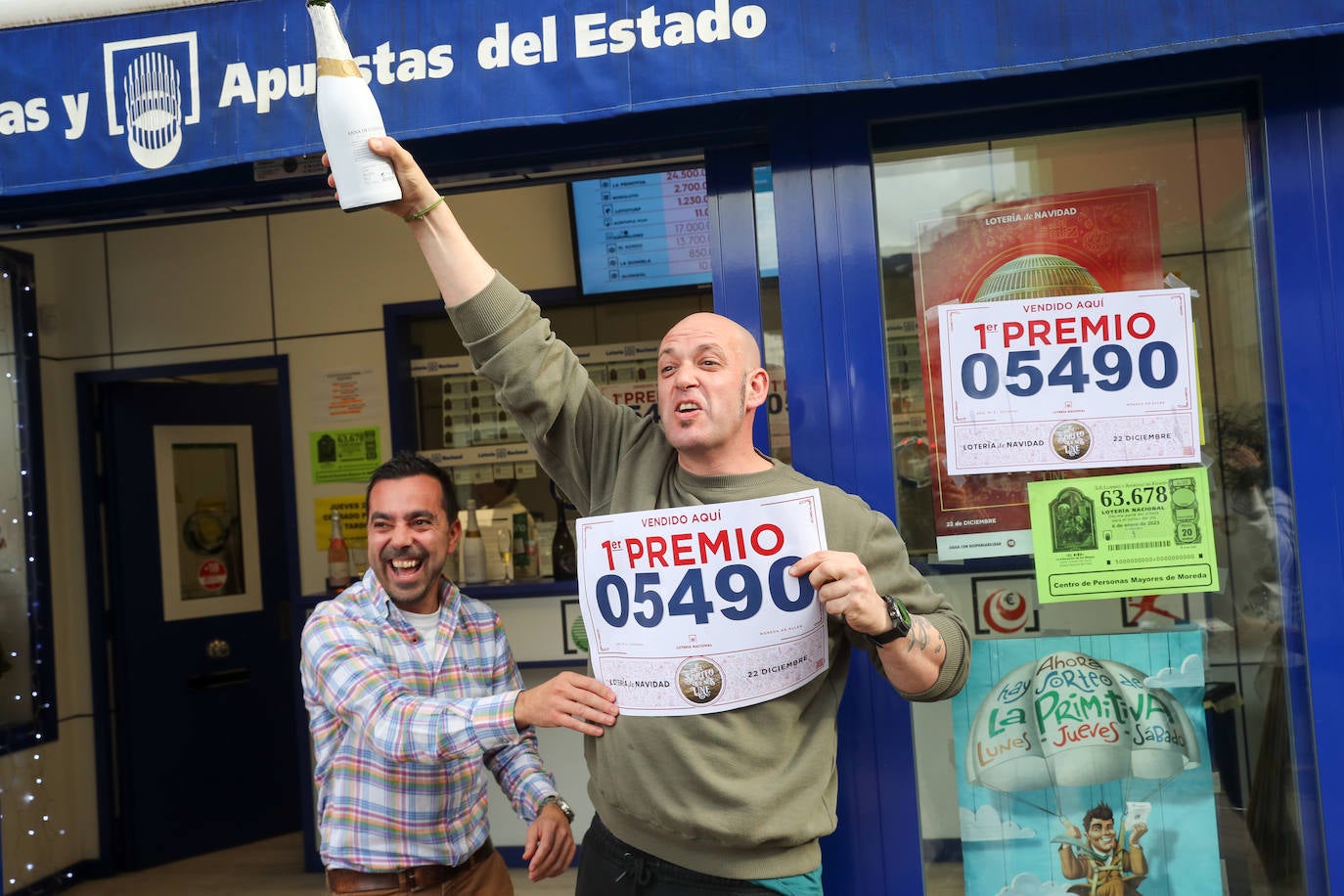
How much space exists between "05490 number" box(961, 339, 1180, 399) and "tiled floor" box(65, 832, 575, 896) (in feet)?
11.8

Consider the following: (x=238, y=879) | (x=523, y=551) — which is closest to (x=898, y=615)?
(x=523, y=551)

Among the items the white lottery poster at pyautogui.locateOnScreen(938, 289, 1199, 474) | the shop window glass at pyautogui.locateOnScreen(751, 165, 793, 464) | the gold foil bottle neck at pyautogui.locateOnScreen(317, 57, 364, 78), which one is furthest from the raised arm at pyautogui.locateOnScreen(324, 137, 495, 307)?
the white lottery poster at pyautogui.locateOnScreen(938, 289, 1199, 474)

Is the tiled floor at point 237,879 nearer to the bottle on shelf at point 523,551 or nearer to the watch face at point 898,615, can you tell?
the bottle on shelf at point 523,551

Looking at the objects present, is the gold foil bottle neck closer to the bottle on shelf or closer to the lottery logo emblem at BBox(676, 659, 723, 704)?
the lottery logo emblem at BBox(676, 659, 723, 704)

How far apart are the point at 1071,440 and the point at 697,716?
99 centimetres

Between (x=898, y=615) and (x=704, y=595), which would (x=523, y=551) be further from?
(x=898, y=615)

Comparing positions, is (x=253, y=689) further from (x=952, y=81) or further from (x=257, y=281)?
(x=952, y=81)

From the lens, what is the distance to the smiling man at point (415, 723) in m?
2.38

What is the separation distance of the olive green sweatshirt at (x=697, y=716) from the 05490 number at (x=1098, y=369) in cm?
50

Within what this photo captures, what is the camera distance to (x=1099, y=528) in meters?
2.50

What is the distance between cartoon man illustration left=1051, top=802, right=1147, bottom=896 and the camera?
2.52 meters

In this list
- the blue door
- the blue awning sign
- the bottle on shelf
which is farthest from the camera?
the blue door

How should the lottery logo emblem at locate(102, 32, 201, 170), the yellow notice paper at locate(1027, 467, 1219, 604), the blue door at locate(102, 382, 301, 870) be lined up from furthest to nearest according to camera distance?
the blue door at locate(102, 382, 301, 870) < the lottery logo emblem at locate(102, 32, 201, 170) < the yellow notice paper at locate(1027, 467, 1219, 604)

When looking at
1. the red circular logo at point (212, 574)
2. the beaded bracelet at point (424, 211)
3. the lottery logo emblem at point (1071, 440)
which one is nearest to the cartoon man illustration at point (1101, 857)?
the lottery logo emblem at point (1071, 440)
